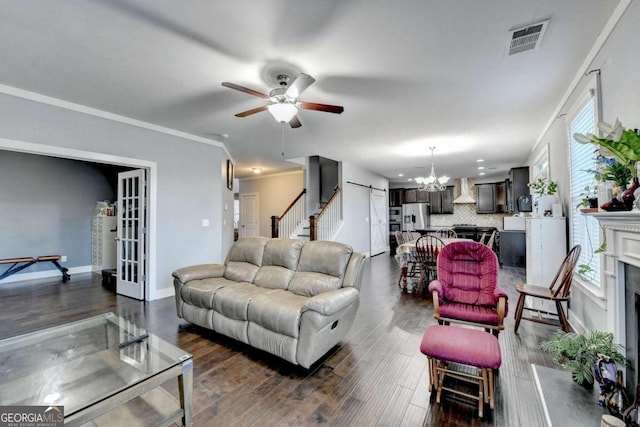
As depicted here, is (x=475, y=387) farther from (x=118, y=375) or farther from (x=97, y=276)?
(x=97, y=276)

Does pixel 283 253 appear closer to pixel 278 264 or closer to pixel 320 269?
pixel 278 264

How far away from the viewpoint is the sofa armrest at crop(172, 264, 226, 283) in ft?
10.3

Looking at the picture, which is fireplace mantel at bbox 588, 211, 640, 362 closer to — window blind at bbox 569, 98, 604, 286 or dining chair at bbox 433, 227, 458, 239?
window blind at bbox 569, 98, 604, 286

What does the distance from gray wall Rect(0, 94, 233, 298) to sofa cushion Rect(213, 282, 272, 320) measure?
2.25 meters

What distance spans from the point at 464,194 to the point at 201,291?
9867mm

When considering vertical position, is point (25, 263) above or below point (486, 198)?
below

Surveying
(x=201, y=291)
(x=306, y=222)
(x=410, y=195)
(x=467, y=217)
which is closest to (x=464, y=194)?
(x=467, y=217)

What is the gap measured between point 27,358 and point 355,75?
142 inches

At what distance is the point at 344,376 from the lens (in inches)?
85.7

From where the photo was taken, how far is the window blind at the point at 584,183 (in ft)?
8.49

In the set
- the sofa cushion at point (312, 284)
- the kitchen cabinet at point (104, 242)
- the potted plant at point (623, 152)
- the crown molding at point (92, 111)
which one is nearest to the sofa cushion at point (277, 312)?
the sofa cushion at point (312, 284)

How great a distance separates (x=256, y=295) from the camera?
2.64m

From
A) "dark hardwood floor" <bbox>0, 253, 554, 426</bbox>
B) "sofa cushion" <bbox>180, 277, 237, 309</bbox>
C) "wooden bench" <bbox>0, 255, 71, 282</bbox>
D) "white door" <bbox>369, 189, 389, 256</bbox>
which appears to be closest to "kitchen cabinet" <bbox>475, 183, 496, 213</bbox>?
"white door" <bbox>369, 189, 389, 256</bbox>

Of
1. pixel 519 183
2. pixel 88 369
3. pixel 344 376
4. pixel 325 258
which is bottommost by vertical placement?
pixel 344 376
